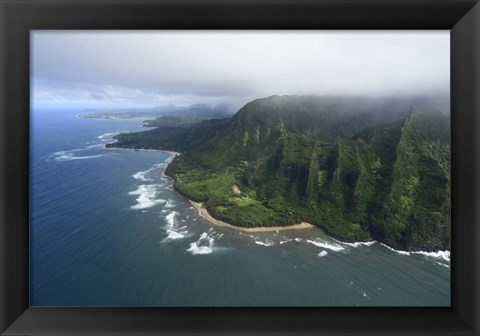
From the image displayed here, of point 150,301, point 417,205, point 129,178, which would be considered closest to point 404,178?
point 417,205

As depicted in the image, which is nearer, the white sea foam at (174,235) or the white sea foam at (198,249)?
the white sea foam at (198,249)

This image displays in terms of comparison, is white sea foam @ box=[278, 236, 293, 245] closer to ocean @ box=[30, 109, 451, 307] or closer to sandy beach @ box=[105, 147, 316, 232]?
ocean @ box=[30, 109, 451, 307]

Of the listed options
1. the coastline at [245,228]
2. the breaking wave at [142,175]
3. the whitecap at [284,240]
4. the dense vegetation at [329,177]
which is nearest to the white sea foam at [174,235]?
the coastline at [245,228]

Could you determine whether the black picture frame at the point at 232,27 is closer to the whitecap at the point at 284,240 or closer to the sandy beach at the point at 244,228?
the whitecap at the point at 284,240

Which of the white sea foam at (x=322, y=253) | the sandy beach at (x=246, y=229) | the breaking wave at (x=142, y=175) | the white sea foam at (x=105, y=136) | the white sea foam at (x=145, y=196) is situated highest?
the white sea foam at (x=105, y=136)

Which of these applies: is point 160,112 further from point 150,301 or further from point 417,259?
point 417,259

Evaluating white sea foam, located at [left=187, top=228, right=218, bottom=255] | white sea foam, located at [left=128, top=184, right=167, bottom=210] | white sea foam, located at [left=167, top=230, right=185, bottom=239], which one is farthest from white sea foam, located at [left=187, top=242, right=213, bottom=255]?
white sea foam, located at [left=128, top=184, right=167, bottom=210]

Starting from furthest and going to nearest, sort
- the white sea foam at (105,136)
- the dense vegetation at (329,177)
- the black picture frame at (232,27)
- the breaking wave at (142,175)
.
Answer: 1. the white sea foam at (105,136)
2. the breaking wave at (142,175)
3. the dense vegetation at (329,177)
4. the black picture frame at (232,27)
